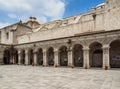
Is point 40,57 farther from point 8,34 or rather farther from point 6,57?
point 8,34

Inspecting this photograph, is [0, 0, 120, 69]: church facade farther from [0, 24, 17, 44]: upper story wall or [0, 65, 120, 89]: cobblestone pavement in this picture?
[0, 65, 120, 89]: cobblestone pavement

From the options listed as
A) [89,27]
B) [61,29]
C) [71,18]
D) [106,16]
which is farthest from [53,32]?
[106,16]

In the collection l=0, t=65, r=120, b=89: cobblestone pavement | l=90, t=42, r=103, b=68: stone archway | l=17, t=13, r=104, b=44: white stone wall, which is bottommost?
l=0, t=65, r=120, b=89: cobblestone pavement

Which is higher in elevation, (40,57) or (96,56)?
(96,56)

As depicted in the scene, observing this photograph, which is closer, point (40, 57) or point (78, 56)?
point (78, 56)

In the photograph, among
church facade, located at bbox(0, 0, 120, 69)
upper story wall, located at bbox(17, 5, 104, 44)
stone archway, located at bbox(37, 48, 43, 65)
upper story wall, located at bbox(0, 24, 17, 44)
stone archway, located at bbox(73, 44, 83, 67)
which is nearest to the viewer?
church facade, located at bbox(0, 0, 120, 69)

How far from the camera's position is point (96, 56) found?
2289cm

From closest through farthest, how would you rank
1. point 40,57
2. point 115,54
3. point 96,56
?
1. point 115,54
2. point 96,56
3. point 40,57

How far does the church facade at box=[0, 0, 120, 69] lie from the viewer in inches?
768

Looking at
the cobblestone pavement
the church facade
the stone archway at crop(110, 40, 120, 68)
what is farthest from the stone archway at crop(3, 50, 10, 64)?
the stone archway at crop(110, 40, 120, 68)

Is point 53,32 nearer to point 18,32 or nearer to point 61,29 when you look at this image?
point 61,29

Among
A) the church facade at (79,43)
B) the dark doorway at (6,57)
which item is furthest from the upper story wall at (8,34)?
the dark doorway at (6,57)

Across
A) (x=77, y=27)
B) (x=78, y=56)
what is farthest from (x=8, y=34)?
(x=78, y=56)

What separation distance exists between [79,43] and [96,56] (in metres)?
3.83
